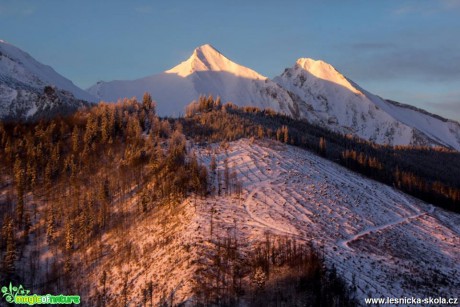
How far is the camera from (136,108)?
144 m

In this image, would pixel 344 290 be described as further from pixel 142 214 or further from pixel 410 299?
pixel 142 214

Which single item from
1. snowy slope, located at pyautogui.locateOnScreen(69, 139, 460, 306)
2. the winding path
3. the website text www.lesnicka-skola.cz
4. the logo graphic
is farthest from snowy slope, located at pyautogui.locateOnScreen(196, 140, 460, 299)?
the logo graphic

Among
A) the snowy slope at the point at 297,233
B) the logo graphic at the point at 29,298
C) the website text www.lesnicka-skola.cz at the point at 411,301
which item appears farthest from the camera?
the logo graphic at the point at 29,298

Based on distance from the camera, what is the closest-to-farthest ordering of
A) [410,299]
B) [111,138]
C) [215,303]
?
[215,303], [410,299], [111,138]

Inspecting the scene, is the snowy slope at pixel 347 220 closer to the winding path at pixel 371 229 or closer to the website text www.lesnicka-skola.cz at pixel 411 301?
the winding path at pixel 371 229

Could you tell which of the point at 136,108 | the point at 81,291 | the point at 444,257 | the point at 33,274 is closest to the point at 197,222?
the point at 81,291

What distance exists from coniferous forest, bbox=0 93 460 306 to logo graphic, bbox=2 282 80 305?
2531 mm

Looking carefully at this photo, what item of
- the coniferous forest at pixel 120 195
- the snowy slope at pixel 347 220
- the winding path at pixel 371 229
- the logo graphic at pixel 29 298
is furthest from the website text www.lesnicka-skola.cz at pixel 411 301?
the logo graphic at pixel 29 298

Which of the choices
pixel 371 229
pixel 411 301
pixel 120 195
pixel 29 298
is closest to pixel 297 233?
pixel 371 229

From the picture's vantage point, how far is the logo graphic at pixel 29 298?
2827 inches

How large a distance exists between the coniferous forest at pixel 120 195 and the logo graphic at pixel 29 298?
253cm

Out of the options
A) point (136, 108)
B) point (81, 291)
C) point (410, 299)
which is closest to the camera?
point (410, 299)

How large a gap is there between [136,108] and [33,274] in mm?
71039

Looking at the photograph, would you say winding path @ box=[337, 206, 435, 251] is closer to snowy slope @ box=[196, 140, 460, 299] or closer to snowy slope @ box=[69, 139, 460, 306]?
snowy slope @ box=[196, 140, 460, 299]
